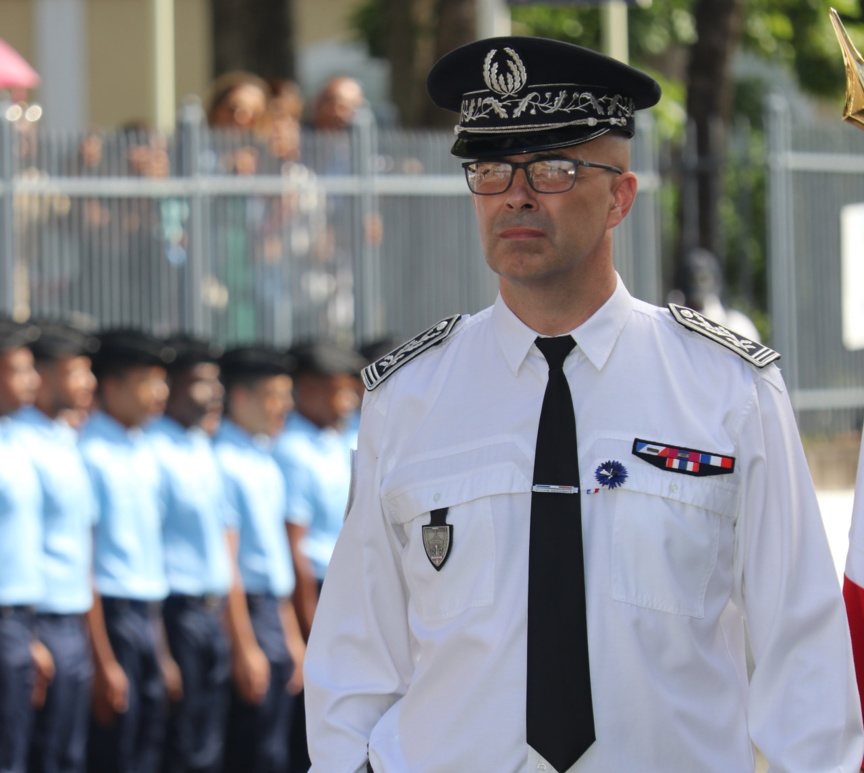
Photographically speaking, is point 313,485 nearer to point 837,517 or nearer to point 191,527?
point 191,527

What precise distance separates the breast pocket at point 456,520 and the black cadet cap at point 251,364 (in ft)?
13.0

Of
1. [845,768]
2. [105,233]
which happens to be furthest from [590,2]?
[845,768]

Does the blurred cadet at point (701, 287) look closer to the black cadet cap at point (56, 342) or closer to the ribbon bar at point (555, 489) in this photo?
the black cadet cap at point (56, 342)

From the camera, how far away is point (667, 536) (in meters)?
2.52

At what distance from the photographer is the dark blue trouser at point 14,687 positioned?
557 centimetres

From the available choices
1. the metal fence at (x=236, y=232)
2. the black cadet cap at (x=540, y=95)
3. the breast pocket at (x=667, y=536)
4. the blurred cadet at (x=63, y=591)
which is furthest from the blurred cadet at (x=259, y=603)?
the breast pocket at (x=667, y=536)

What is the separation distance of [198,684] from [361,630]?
3669 mm

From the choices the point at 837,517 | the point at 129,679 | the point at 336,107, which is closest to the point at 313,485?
the point at 129,679

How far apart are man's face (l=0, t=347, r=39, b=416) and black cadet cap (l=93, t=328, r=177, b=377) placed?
0.52 m

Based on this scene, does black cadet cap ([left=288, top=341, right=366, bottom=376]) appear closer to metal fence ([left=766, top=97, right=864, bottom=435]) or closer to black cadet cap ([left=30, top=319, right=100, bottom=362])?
black cadet cap ([left=30, top=319, right=100, bottom=362])

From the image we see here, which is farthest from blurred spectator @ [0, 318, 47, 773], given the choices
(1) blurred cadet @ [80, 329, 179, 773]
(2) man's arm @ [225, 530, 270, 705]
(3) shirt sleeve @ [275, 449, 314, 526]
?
(3) shirt sleeve @ [275, 449, 314, 526]

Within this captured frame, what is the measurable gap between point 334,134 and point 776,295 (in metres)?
3.62

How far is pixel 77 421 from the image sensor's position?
639cm

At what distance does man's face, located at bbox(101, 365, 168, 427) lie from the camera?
6.24m
